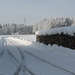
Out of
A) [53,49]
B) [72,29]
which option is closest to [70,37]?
[72,29]

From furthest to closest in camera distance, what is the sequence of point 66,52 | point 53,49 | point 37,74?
1. point 53,49
2. point 66,52
3. point 37,74

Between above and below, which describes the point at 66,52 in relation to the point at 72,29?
below

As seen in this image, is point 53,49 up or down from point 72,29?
down

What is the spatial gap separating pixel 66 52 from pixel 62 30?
3976 mm

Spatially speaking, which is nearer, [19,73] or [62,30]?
[19,73]

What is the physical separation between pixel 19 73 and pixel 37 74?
2.53 ft

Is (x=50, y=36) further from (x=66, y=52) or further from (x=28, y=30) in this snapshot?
(x=28, y=30)

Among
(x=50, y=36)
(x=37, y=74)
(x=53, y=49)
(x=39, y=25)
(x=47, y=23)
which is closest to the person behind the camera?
(x=37, y=74)

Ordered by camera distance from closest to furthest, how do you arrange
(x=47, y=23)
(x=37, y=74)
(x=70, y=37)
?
(x=37, y=74) → (x=70, y=37) → (x=47, y=23)

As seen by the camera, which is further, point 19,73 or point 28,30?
point 28,30

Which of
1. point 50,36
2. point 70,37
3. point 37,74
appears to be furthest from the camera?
point 50,36

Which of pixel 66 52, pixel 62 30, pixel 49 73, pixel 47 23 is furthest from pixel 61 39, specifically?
pixel 47 23

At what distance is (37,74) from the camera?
9.18 meters

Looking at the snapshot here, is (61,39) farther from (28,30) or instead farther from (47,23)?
(28,30)
